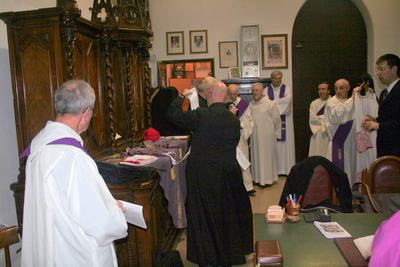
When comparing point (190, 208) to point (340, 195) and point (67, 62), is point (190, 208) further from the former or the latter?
point (67, 62)

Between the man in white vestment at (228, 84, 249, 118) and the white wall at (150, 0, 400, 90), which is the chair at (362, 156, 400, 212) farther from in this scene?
the white wall at (150, 0, 400, 90)

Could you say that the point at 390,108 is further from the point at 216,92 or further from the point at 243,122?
the point at 243,122

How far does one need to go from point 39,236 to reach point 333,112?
4.76 meters

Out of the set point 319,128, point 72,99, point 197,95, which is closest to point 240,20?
point 319,128

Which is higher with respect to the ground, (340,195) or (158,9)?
(158,9)

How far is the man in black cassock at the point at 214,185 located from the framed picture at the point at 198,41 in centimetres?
436

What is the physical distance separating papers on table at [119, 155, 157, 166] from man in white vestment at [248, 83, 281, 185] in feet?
11.7

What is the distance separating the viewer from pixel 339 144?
580cm

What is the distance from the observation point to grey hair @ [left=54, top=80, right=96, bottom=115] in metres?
1.85

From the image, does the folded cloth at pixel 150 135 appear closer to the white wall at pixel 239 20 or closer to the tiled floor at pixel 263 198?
the tiled floor at pixel 263 198

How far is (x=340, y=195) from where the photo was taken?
10.2 feet

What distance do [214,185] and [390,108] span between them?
2.04m

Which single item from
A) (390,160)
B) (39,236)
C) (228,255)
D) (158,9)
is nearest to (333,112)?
(390,160)

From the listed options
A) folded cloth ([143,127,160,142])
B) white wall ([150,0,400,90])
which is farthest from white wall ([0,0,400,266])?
folded cloth ([143,127,160,142])
